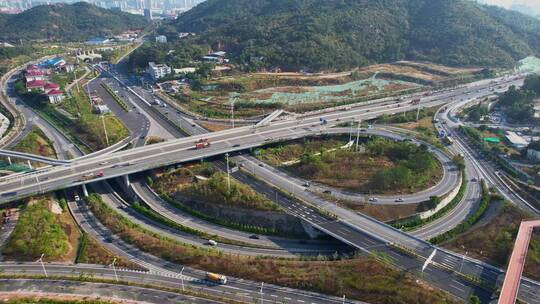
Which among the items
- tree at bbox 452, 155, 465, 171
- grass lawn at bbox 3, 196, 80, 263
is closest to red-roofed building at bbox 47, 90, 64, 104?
grass lawn at bbox 3, 196, 80, 263

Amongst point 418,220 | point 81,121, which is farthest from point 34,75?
point 418,220

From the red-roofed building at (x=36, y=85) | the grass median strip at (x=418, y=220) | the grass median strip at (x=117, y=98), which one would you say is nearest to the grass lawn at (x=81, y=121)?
the red-roofed building at (x=36, y=85)

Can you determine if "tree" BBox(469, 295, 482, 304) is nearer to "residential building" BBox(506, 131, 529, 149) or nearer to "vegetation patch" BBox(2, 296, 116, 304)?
"vegetation patch" BBox(2, 296, 116, 304)

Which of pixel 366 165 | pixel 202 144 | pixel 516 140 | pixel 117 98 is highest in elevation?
pixel 117 98

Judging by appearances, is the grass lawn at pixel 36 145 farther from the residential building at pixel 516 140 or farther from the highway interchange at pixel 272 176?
the residential building at pixel 516 140

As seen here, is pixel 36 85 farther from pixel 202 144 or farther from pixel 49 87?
pixel 202 144

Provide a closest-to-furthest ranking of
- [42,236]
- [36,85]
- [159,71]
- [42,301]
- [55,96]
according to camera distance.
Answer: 1. [42,301]
2. [42,236]
3. [55,96]
4. [36,85]
5. [159,71]
